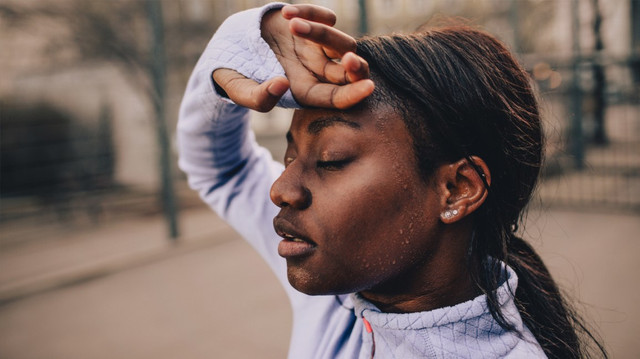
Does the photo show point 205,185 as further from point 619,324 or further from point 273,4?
point 619,324

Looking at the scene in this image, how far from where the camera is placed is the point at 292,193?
1.13 metres

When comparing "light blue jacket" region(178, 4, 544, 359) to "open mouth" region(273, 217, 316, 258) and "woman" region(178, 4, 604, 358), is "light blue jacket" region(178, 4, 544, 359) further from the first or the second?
"open mouth" region(273, 217, 316, 258)

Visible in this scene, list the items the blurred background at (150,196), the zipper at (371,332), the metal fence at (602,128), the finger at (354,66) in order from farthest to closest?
the metal fence at (602,128), the blurred background at (150,196), the zipper at (371,332), the finger at (354,66)

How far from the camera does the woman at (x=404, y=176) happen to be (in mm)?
1118

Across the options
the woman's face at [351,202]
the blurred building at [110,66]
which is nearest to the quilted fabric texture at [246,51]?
the woman's face at [351,202]

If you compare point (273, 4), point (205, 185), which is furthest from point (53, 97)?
point (273, 4)

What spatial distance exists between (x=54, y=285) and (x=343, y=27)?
3.59 metres

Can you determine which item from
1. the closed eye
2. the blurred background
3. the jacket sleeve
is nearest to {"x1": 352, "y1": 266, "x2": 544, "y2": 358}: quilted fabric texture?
the closed eye

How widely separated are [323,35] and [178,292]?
12.7ft

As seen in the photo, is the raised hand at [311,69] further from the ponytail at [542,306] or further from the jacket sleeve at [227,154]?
the ponytail at [542,306]

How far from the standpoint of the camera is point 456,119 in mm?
1150

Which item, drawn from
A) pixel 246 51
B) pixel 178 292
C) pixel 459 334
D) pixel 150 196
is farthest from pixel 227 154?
pixel 150 196

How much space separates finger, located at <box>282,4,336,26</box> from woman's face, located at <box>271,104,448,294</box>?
0.58ft

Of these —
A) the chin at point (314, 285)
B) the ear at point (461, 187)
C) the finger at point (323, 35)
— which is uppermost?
the finger at point (323, 35)
